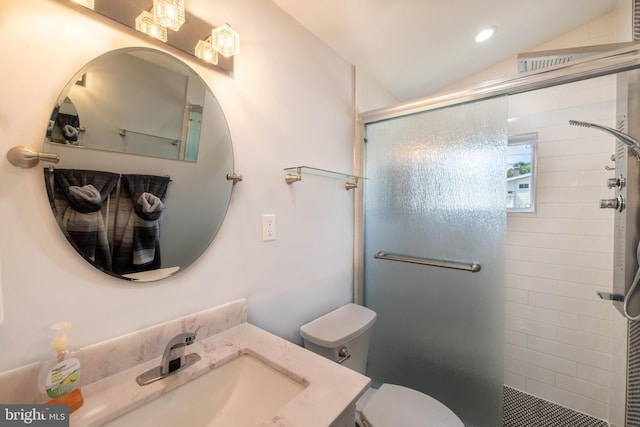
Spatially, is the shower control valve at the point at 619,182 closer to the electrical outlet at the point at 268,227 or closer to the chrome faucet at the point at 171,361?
the electrical outlet at the point at 268,227

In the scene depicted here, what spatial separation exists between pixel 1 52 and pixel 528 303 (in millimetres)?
2810

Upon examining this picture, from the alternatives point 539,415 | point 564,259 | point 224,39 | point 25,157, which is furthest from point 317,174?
point 539,415

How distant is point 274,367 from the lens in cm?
77

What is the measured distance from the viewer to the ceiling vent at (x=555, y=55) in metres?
1.06

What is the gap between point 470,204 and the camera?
1.39 meters

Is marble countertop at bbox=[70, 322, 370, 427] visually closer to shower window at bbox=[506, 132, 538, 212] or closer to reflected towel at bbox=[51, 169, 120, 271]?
reflected towel at bbox=[51, 169, 120, 271]

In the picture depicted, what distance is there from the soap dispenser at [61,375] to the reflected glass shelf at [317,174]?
898 mm

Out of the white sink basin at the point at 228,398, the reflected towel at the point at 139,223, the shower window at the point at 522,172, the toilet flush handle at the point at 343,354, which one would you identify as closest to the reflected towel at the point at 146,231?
the reflected towel at the point at 139,223

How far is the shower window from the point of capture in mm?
1870

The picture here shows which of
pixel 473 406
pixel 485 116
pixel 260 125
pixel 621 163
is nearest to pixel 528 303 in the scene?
pixel 473 406

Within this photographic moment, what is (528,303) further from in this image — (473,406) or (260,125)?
(260,125)

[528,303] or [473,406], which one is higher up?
[528,303]

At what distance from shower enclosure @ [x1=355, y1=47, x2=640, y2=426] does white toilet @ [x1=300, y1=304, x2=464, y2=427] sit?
38 cm

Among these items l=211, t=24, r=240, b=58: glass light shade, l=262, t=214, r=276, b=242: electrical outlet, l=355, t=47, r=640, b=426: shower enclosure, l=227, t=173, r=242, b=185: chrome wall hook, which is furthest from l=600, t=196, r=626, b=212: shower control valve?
l=211, t=24, r=240, b=58: glass light shade
